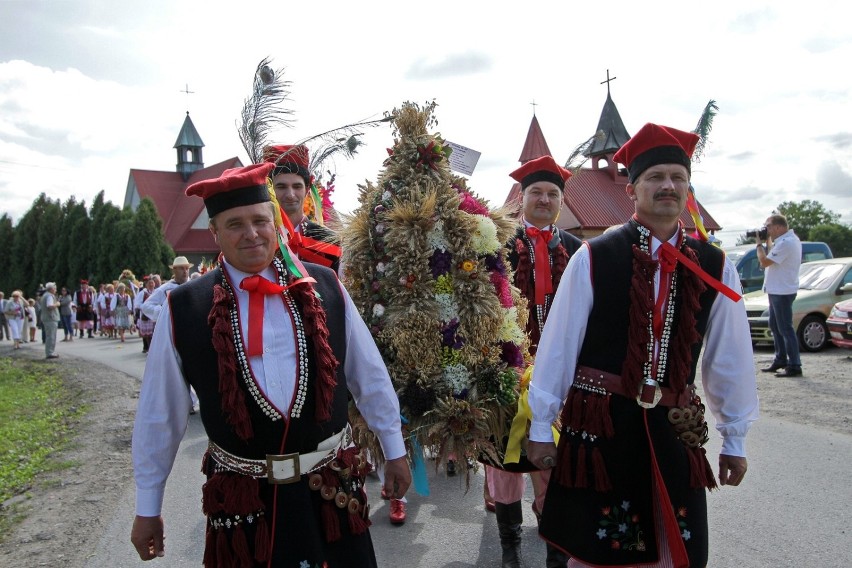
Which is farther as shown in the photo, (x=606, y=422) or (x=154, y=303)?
(x=154, y=303)

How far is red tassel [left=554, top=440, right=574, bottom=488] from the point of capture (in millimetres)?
2684

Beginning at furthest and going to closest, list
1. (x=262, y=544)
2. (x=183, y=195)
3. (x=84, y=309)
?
(x=183, y=195) < (x=84, y=309) < (x=262, y=544)

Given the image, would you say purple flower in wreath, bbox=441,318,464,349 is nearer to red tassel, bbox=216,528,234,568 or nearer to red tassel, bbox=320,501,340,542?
red tassel, bbox=320,501,340,542

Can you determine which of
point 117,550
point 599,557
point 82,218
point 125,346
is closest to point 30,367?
point 125,346

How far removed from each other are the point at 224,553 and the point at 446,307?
→ 160 centimetres

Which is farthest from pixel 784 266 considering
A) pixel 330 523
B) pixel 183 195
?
pixel 183 195

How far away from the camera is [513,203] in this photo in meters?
3.88

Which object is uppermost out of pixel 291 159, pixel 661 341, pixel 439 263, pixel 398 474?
pixel 291 159

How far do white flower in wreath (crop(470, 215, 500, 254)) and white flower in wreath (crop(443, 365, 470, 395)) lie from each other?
24.6 inches

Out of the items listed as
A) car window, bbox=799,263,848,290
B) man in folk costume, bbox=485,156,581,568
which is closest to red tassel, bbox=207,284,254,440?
man in folk costume, bbox=485,156,581,568

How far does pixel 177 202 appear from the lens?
46.2m

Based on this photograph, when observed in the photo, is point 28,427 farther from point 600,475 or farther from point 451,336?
point 600,475

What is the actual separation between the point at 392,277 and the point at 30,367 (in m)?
15.2

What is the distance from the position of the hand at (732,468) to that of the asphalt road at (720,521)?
118 cm
